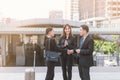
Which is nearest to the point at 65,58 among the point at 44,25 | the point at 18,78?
the point at 18,78

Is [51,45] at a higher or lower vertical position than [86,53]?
higher

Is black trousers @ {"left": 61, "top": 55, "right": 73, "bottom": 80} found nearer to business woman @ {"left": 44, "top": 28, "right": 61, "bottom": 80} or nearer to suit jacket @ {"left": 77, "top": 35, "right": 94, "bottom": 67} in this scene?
business woman @ {"left": 44, "top": 28, "right": 61, "bottom": 80}

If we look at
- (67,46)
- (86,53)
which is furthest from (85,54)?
(67,46)

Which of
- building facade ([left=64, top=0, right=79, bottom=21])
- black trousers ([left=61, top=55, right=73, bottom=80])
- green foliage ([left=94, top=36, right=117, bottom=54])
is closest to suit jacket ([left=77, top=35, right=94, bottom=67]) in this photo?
black trousers ([left=61, top=55, right=73, bottom=80])

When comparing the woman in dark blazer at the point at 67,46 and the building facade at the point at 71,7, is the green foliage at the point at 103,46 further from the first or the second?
the building facade at the point at 71,7

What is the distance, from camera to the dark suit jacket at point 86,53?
7.92 meters

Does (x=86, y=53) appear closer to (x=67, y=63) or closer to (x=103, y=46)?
(x=67, y=63)

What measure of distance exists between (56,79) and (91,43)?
3.99 m

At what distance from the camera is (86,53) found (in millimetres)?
7910

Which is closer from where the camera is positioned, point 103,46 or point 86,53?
point 86,53

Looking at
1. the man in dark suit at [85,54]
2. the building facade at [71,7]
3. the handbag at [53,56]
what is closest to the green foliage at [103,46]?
→ the handbag at [53,56]

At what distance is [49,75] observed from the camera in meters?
9.13

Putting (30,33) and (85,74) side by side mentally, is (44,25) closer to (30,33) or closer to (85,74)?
(30,33)

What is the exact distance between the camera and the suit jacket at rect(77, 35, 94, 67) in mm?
7922
